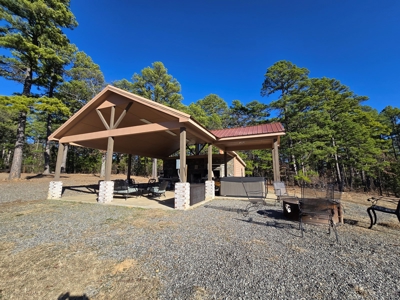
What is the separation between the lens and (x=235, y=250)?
9.69 feet

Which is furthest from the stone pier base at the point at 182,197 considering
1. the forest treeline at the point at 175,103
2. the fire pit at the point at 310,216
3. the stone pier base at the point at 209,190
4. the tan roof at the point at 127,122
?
the forest treeline at the point at 175,103

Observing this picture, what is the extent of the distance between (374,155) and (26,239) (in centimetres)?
2430

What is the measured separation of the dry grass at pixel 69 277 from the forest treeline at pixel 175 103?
1270 centimetres

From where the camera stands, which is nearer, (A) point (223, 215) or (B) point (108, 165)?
(A) point (223, 215)

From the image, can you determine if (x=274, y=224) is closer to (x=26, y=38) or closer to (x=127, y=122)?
(x=127, y=122)

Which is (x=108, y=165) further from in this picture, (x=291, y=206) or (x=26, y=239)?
(x=291, y=206)

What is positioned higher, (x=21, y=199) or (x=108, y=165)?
(x=108, y=165)

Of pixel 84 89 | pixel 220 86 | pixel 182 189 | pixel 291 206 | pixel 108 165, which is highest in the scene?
pixel 220 86

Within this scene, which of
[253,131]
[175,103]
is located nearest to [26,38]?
[175,103]

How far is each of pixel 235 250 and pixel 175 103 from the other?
61.3 ft

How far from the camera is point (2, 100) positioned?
33.9ft

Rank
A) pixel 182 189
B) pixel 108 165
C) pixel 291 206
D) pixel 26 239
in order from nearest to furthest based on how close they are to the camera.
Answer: pixel 26 239 < pixel 291 206 < pixel 182 189 < pixel 108 165

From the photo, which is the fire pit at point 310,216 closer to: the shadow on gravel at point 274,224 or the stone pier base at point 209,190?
the shadow on gravel at point 274,224

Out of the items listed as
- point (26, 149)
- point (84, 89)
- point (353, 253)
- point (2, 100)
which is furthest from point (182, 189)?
point (26, 149)
